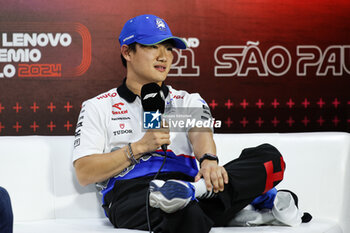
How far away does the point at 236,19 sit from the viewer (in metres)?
3.81

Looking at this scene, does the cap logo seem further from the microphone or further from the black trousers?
the black trousers

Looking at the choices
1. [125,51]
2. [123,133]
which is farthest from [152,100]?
[125,51]

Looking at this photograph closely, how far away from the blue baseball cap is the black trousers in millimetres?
677

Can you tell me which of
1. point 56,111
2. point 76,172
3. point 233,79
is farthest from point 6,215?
point 233,79

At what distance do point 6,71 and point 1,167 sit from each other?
148 centimetres

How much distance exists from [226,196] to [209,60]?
199 cm

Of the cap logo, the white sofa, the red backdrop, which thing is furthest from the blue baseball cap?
the red backdrop

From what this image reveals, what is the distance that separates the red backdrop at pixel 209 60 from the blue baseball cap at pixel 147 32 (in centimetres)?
127

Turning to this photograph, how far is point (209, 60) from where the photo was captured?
3.82 m

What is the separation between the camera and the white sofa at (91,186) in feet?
8.07

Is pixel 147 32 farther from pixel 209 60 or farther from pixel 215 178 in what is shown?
pixel 209 60

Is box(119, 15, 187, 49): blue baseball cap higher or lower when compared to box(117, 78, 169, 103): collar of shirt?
higher

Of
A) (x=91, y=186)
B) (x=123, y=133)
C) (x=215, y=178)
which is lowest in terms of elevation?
(x=91, y=186)

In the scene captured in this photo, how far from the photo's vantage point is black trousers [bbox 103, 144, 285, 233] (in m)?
1.96
